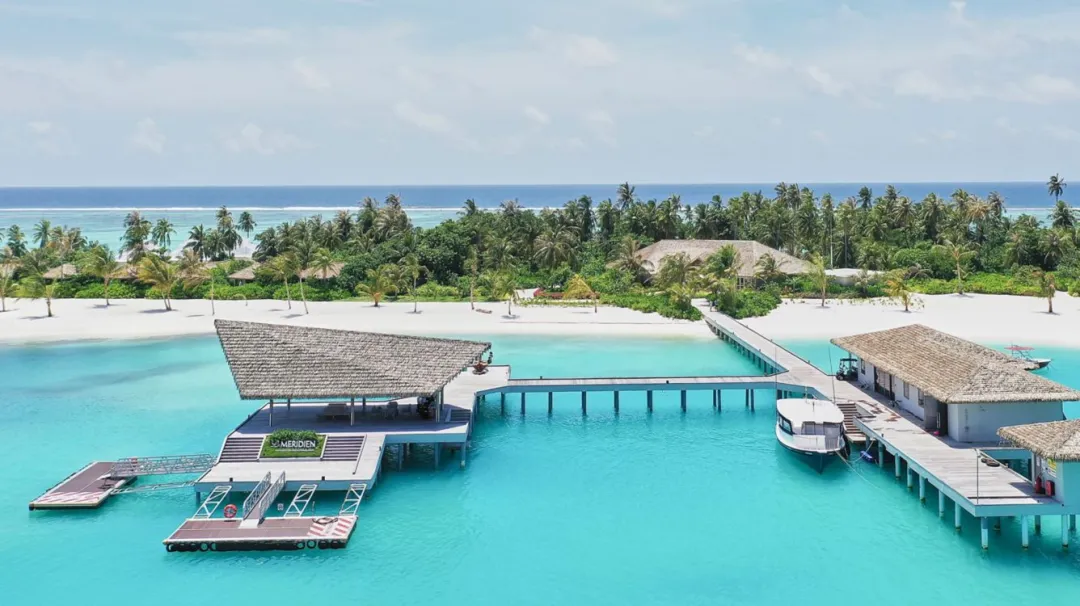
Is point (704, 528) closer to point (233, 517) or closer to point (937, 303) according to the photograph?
point (233, 517)

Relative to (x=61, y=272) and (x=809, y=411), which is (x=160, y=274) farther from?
(x=809, y=411)

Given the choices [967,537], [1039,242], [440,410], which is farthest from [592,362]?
[1039,242]

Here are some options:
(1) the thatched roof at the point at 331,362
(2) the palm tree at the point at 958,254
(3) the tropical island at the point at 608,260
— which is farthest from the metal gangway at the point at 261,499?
(2) the palm tree at the point at 958,254

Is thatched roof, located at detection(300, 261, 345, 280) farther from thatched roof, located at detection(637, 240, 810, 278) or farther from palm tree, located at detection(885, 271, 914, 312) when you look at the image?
palm tree, located at detection(885, 271, 914, 312)

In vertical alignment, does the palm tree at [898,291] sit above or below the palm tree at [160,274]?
below

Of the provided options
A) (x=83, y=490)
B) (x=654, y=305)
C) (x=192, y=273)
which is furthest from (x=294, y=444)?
(x=192, y=273)

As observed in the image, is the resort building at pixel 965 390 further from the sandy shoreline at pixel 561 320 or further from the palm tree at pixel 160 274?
the palm tree at pixel 160 274
